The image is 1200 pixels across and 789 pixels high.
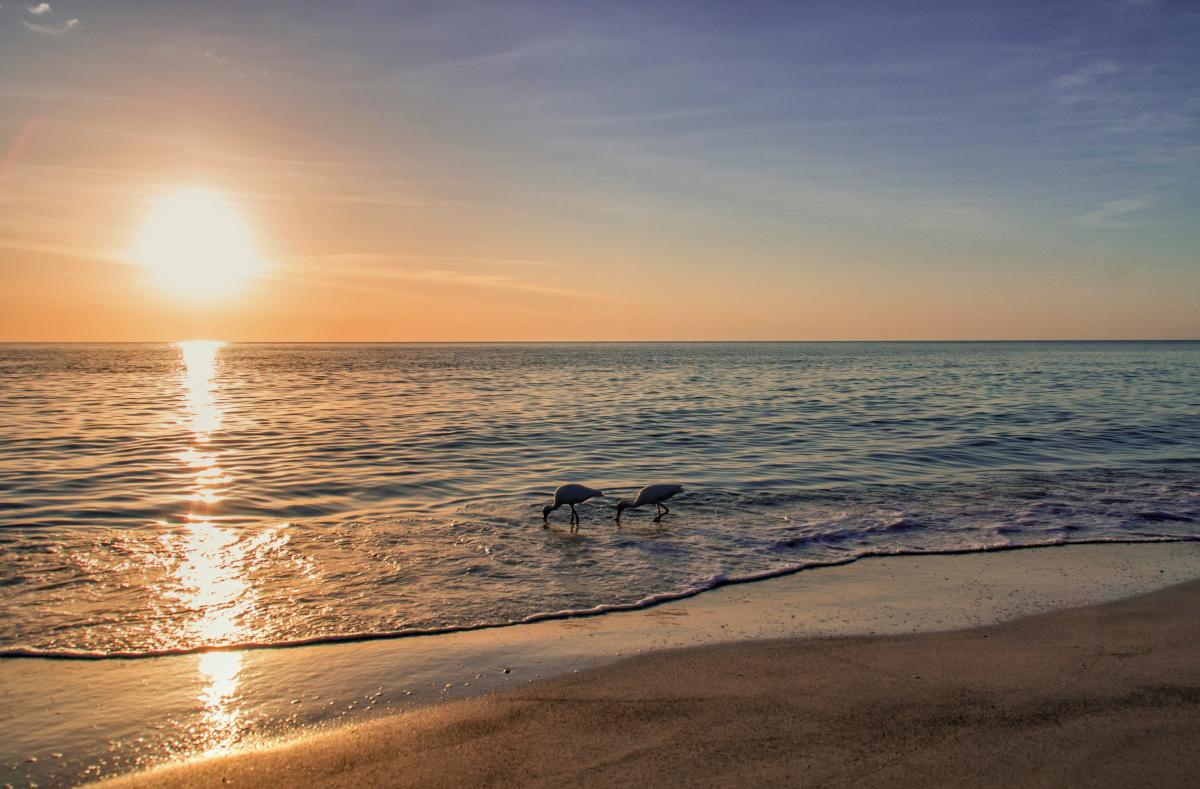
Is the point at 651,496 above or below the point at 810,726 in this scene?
above

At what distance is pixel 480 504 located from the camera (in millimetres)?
12266

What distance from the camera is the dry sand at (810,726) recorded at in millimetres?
4047

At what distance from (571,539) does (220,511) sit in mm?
5826

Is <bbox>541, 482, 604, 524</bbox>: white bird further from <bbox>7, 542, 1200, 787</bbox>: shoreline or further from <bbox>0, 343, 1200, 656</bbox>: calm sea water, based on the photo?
<bbox>7, 542, 1200, 787</bbox>: shoreline

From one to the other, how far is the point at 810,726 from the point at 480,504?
8382mm

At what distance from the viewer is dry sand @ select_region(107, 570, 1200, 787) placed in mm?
4047

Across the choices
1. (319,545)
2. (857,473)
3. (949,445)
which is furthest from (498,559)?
(949,445)

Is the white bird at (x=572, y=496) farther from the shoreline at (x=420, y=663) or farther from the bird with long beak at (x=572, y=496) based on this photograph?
the shoreline at (x=420, y=663)

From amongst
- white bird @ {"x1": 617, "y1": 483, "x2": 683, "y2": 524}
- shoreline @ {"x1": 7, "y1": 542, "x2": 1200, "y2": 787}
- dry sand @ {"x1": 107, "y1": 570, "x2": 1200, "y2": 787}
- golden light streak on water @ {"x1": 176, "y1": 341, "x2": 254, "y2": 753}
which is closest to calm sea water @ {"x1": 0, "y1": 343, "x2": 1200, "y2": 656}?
golden light streak on water @ {"x1": 176, "y1": 341, "x2": 254, "y2": 753}

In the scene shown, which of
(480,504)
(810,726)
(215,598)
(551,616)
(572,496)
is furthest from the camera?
(480,504)

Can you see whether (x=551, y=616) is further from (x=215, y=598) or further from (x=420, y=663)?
(x=215, y=598)

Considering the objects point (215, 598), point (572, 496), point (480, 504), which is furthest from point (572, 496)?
point (215, 598)

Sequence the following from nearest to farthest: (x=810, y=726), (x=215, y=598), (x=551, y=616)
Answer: (x=810, y=726) < (x=551, y=616) < (x=215, y=598)

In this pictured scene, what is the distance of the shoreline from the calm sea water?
1.50 feet
